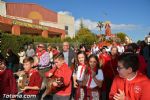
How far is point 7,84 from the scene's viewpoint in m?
6.64

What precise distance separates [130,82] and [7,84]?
134 inches

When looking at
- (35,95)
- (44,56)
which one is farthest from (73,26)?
(35,95)

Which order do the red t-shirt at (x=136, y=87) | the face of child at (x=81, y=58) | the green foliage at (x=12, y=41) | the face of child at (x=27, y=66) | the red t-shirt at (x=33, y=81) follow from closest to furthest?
the red t-shirt at (x=136, y=87) → the red t-shirt at (x=33, y=81) → the face of child at (x=27, y=66) → the face of child at (x=81, y=58) → the green foliage at (x=12, y=41)

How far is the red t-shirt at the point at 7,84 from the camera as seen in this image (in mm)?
6590

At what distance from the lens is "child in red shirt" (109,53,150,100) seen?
A: 12.4 ft

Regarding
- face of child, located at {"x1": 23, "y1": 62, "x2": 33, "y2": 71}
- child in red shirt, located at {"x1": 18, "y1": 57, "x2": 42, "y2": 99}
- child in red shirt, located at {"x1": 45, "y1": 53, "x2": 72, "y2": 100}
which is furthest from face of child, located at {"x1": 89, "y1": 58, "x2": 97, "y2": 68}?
face of child, located at {"x1": 23, "y1": 62, "x2": 33, "y2": 71}

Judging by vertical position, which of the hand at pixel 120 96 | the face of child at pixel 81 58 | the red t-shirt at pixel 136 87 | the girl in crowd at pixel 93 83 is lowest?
the girl in crowd at pixel 93 83

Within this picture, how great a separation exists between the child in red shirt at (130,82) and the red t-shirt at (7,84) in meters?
3.13

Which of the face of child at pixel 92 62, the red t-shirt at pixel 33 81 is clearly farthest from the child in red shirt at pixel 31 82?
the face of child at pixel 92 62

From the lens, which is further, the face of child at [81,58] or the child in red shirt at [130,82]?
the face of child at [81,58]

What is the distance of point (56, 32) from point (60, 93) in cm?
6468

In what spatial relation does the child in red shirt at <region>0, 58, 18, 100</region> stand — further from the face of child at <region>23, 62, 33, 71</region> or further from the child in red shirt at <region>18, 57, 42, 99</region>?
the face of child at <region>23, 62, 33, 71</region>

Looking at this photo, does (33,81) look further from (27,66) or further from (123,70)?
(123,70)

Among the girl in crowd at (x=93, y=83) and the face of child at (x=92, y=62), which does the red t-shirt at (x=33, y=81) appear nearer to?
the girl in crowd at (x=93, y=83)
